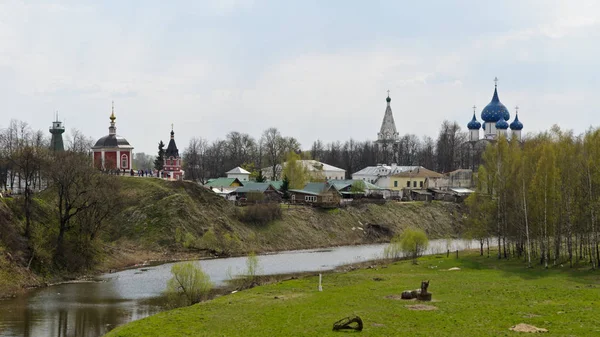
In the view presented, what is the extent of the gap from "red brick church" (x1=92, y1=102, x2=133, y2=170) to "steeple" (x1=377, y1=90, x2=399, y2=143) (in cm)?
8153

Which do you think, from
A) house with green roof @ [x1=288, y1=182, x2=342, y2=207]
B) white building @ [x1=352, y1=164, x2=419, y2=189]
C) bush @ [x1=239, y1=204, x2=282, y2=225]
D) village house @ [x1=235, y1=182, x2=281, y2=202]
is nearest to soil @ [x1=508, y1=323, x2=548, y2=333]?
bush @ [x1=239, y1=204, x2=282, y2=225]

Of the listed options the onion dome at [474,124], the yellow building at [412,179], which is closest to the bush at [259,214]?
the yellow building at [412,179]

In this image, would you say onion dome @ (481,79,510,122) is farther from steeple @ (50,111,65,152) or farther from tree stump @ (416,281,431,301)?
tree stump @ (416,281,431,301)

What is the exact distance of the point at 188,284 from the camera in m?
38.9

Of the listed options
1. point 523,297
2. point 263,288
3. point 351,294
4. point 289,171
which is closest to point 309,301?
point 351,294

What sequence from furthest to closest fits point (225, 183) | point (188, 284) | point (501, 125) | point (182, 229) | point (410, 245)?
point (501, 125) → point (225, 183) → point (182, 229) → point (410, 245) → point (188, 284)

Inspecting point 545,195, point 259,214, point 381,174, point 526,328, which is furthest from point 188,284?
point 381,174

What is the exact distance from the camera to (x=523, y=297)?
3591cm

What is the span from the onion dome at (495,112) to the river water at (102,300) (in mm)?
85099

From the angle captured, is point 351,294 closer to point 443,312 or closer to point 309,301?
point 309,301

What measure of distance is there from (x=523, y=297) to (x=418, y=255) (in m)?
26.9

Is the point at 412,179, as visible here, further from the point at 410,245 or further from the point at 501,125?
the point at 410,245

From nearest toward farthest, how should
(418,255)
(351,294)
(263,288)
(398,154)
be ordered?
1. (351,294)
2. (263,288)
3. (418,255)
4. (398,154)

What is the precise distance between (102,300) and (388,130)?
126 m
